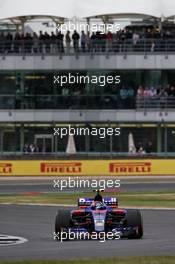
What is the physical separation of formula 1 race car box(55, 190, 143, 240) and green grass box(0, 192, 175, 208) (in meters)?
11.7

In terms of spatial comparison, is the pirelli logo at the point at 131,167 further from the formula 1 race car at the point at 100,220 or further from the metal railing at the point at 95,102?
the formula 1 race car at the point at 100,220

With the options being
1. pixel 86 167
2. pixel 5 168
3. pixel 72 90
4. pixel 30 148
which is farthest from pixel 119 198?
pixel 72 90

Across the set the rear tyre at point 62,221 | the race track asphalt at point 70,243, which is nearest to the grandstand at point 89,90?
the race track asphalt at point 70,243

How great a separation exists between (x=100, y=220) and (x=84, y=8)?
136 ft

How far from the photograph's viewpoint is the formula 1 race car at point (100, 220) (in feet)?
63.2

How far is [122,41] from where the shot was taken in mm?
54281

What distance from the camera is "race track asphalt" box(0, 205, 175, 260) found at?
1659cm

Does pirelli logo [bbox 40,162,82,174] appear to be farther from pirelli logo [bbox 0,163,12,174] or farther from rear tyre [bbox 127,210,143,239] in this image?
rear tyre [bbox 127,210,143,239]

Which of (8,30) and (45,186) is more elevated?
(8,30)

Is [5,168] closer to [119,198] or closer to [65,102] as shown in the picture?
[65,102]

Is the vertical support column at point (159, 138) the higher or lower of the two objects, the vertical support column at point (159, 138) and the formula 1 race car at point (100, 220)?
the lower

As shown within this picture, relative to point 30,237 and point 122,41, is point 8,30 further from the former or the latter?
point 30,237

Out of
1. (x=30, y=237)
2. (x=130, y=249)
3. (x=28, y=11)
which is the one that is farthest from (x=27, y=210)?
(x=28, y=11)

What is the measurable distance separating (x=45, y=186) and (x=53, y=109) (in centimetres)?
1191
